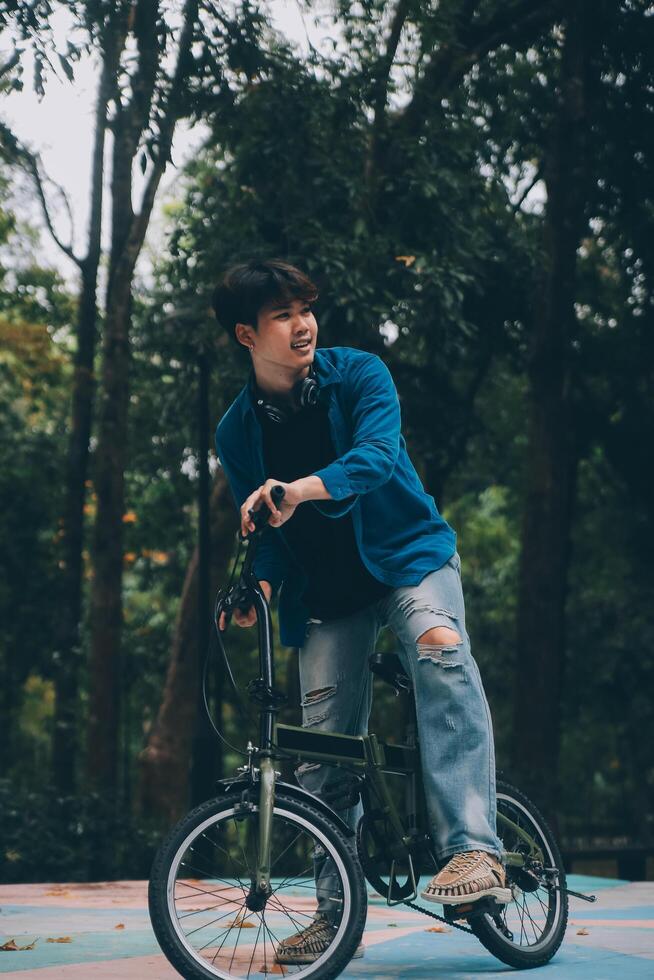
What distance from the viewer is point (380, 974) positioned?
396 cm

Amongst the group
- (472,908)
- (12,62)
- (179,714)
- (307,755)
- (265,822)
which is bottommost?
(179,714)

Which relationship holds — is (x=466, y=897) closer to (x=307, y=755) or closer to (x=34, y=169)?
(x=307, y=755)

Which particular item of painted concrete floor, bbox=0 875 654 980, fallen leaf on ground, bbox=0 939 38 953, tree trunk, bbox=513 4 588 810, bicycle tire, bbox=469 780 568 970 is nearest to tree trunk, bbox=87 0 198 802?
tree trunk, bbox=513 4 588 810

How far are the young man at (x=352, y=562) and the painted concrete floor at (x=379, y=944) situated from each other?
0.42 metres

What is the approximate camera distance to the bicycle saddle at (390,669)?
13.2ft

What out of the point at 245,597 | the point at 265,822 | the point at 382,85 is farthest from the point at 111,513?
the point at 265,822

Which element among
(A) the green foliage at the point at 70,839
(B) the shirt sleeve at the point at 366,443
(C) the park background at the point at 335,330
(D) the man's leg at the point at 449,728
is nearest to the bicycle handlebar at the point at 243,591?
(B) the shirt sleeve at the point at 366,443

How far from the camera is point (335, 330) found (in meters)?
10.9

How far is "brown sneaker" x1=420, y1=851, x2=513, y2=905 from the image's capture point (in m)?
3.75

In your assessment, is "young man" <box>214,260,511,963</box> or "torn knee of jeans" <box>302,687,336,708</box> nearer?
"young man" <box>214,260,511,963</box>

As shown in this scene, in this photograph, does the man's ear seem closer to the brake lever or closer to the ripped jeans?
the brake lever

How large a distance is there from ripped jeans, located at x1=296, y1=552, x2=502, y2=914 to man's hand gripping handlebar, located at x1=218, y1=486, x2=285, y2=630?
0.37 meters

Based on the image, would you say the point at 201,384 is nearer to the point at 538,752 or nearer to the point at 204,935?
the point at 538,752

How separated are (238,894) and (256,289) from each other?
1.78m
